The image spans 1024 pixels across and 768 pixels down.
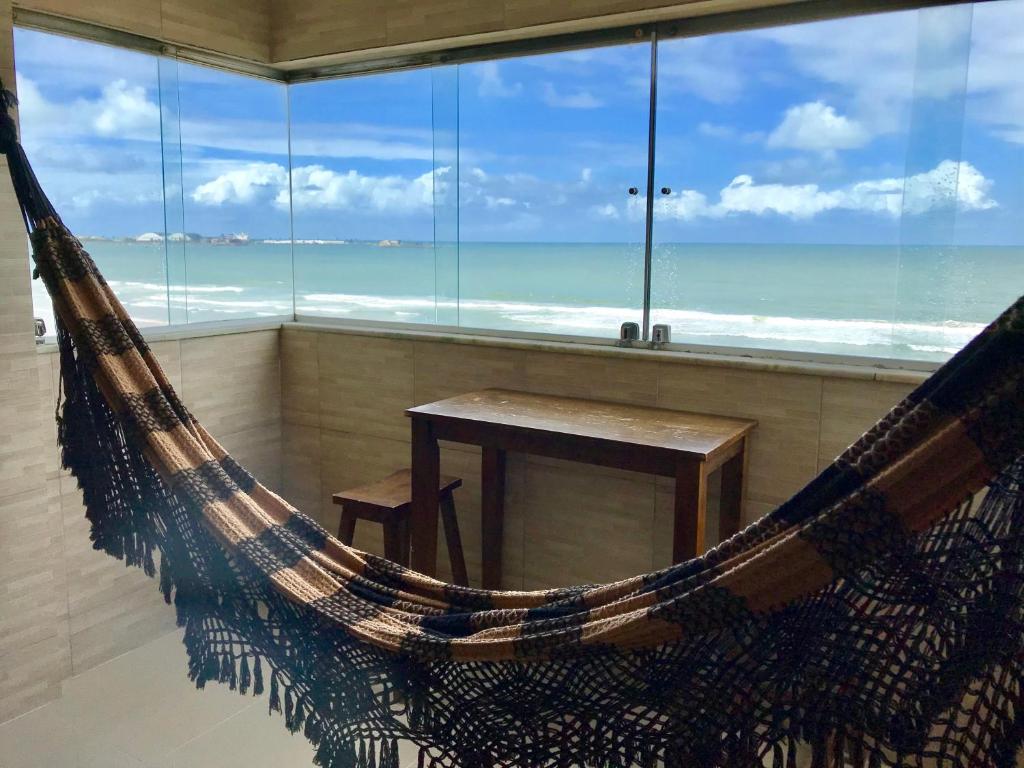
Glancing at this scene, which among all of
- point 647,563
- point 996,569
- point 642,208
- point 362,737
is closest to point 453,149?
point 642,208

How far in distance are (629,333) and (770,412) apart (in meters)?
0.54

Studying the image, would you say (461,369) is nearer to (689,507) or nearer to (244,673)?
(689,507)

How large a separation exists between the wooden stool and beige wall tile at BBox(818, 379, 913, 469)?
1.17 metres

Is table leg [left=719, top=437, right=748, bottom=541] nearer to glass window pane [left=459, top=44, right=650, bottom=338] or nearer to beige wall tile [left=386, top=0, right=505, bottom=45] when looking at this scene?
glass window pane [left=459, top=44, right=650, bottom=338]

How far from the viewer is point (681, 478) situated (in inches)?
83.4

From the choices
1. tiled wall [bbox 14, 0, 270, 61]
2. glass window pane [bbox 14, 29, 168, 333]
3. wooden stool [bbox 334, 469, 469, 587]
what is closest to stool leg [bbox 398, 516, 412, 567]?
wooden stool [bbox 334, 469, 469, 587]

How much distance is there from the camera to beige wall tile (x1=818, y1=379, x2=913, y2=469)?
92.3 inches

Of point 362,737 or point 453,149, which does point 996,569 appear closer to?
point 362,737

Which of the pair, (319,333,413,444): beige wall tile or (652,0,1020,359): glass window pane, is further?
(319,333,413,444): beige wall tile

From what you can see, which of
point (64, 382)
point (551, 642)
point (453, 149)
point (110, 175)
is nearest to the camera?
point (551, 642)

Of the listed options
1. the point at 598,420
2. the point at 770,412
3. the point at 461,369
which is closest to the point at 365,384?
the point at 461,369

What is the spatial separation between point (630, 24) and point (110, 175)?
1.76 metres

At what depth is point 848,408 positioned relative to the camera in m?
2.39

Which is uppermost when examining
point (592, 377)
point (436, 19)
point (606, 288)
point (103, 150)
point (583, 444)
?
point (436, 19)
